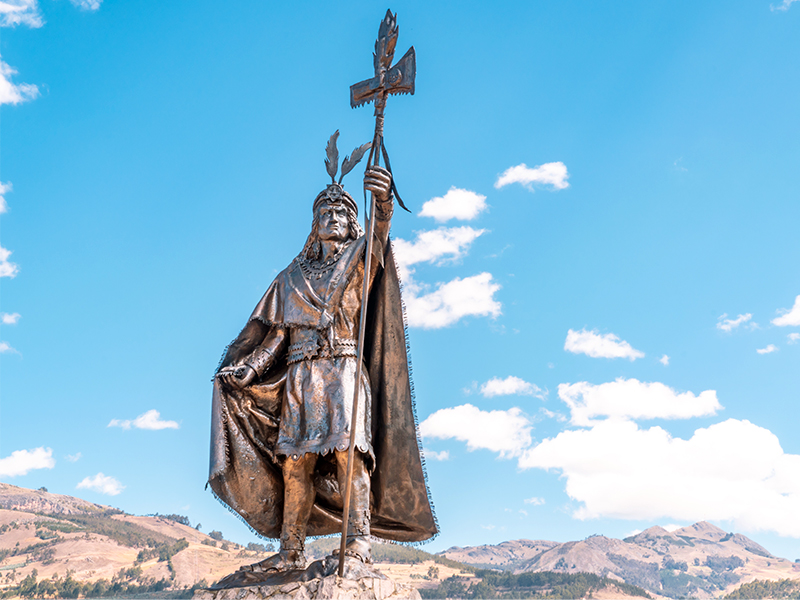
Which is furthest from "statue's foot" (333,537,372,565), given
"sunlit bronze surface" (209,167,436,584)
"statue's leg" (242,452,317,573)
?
"statue's leg" (242,452,317,573)

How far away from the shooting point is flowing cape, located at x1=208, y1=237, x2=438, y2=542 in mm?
6512

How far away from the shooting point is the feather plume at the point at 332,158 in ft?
23.5

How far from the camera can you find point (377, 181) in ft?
20.4

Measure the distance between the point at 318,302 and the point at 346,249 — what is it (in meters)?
0.62

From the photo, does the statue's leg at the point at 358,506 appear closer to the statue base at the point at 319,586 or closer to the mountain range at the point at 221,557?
the statue base at the point at 319,586

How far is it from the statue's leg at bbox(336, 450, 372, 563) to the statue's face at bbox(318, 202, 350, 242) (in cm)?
217

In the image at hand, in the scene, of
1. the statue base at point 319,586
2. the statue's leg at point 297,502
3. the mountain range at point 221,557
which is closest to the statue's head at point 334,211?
Answer: the statue's leg at point 297,502

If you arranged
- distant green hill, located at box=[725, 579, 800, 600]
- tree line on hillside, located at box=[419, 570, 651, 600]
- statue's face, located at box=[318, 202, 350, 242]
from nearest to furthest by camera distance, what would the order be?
statue's face, located at box=[318, 202, 350, 242]
tree line on hillside, located at box=[419, 570, 651, 600]
distant green hill, located at box=[725, 579, 800, 600]

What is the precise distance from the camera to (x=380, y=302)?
6.88m

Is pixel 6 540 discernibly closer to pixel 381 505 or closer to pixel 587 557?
pixel 587 557

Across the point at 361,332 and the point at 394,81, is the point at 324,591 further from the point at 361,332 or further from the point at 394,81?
the point at 394,81

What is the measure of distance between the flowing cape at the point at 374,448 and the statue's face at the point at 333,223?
284mm

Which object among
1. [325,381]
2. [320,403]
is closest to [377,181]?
[325,381]

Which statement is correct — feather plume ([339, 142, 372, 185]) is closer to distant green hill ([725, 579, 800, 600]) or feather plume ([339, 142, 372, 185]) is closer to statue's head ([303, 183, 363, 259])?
statue's head ([303, 183, 363, 259])
